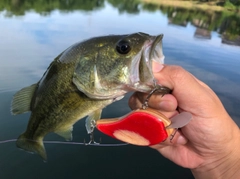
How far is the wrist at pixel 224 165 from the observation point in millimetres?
2379

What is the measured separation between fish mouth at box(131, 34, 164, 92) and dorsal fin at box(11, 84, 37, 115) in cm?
97

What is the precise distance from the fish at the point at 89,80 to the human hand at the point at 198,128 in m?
0.17

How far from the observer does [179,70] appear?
1879mm

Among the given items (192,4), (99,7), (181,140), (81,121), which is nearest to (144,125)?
(181,140)

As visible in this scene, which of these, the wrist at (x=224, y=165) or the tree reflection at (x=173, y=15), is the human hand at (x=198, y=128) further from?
the tree reflection at (x=173, y=15)

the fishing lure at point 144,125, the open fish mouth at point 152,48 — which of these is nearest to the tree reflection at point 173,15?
the fishing lure at point 144,125

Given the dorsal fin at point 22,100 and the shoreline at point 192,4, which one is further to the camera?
the shoreline at point 192,4

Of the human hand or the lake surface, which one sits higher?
the human hand

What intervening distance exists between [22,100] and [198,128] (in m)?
1.54

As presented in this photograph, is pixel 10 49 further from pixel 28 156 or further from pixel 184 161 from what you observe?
pixel 184 161

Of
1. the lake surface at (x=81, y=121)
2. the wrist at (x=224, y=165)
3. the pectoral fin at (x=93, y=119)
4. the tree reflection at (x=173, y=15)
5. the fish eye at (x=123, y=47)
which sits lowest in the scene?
the lake surface at (x=81, y=121)

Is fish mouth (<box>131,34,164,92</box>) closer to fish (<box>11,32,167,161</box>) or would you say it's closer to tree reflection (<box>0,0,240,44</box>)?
fish (<box>11,32,167,161</box>)

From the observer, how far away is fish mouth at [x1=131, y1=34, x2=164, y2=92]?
1.71m

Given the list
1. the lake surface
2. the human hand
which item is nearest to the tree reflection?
the lake surface
